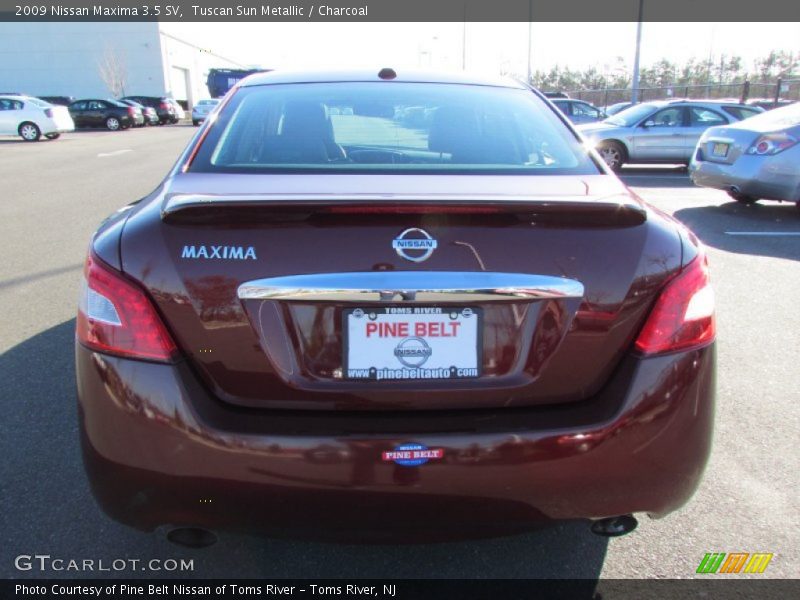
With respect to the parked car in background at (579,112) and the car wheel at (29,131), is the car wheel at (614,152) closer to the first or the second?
the parked car in background at (579,112)

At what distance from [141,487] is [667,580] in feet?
5.58

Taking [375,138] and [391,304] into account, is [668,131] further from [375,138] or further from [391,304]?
[391,304]

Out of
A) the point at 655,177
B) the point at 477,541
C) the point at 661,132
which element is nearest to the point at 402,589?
the point at 477,541

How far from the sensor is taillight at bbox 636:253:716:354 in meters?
1.80

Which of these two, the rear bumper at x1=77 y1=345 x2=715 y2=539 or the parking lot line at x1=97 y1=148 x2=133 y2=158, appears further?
the parking lot line at x1=97 y1=148 x2=133 y2=158

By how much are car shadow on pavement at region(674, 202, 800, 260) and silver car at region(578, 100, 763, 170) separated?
422 cm

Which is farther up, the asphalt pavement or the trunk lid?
the trunk lid

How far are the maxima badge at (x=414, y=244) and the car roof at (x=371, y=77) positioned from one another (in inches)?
60.6

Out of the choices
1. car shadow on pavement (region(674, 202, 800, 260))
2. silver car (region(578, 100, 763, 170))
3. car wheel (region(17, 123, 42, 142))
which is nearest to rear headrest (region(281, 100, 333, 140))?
car shadow on pavement (region(674, 202, 800, 260))

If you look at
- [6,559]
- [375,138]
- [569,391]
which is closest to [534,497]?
[569,391]

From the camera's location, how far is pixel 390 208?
1733 millimetres

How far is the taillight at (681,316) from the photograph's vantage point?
180cm

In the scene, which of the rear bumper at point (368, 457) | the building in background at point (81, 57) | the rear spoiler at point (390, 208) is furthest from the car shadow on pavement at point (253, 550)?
the building in background at point (81, 57)

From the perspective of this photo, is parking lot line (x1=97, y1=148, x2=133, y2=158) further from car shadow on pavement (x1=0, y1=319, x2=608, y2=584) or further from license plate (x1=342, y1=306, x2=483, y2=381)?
license plate (x1=342, y1=306, x2=483, y2=381)
